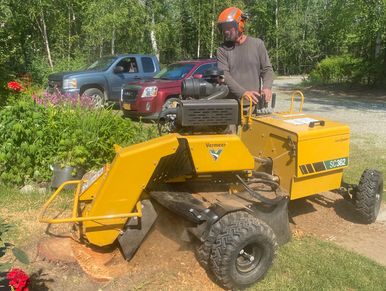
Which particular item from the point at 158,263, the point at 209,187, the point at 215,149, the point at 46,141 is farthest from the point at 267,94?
the point at 46,141

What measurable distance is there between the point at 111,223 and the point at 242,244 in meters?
1.03

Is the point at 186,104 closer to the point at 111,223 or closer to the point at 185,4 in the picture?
the point at 111,223

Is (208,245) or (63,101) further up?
(63,101)

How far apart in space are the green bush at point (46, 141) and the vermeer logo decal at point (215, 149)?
2.37m

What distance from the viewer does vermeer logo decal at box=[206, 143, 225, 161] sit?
3.69m

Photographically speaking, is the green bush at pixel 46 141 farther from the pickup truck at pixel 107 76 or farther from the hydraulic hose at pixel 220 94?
the pickup truck at pixel 107 76

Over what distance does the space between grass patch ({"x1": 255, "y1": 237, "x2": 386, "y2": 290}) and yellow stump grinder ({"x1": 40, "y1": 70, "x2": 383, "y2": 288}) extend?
0.60 ft

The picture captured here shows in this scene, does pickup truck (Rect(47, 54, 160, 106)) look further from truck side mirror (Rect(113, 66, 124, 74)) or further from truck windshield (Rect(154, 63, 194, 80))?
truck windshield (Rect(154, 63, 194, 80))

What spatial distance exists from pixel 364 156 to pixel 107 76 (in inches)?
318

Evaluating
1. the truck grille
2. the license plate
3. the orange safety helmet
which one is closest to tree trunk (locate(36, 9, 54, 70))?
the truck grille

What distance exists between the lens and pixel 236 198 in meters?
4.02

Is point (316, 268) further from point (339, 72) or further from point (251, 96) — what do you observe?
point (339, 72)

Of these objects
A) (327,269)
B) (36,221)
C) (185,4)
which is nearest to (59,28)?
(185,4)

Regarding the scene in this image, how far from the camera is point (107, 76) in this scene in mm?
13680
